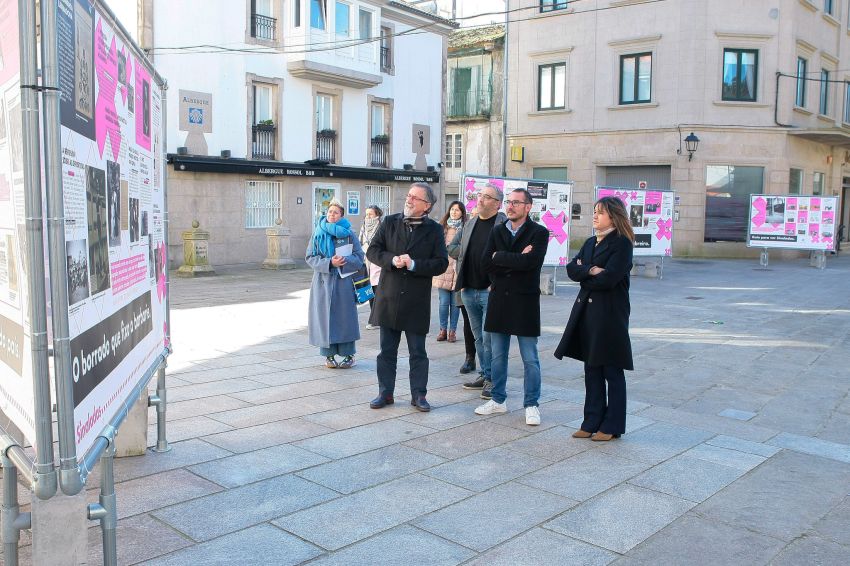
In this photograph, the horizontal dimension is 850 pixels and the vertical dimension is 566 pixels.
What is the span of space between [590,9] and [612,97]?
314 cm

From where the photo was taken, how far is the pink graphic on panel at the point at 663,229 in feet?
62.7

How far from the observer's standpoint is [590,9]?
28.1 meters

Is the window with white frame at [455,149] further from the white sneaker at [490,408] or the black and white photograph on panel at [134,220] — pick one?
the black and white photograph on panel at [134,220]

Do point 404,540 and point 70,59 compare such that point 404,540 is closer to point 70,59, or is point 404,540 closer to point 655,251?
point 70,59

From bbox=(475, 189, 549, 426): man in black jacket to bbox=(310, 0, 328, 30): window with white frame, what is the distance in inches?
751

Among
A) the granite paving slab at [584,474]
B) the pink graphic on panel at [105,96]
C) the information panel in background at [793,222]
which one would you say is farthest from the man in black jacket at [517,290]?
the information panel in background at [793,222]

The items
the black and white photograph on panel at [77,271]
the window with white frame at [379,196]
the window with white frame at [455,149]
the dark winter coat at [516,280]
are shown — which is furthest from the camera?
the window with white frame at [455,149]

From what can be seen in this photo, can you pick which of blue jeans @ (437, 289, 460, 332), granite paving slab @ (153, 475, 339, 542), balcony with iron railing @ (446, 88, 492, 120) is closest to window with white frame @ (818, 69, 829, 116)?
balcony with iron railing @ (446, 88, 492, 120)

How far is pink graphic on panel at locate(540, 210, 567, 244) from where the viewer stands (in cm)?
1527

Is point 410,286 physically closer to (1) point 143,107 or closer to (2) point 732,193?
(1) point 143,107

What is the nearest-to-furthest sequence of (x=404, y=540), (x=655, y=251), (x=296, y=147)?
(x=404, y=540), (x=655, y=251), (x=296, y=147)

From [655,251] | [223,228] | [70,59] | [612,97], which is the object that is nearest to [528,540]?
[70,59]

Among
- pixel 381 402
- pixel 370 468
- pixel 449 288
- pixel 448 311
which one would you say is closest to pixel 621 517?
pixel 370 468

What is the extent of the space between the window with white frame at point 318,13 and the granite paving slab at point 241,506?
21.0 meters
